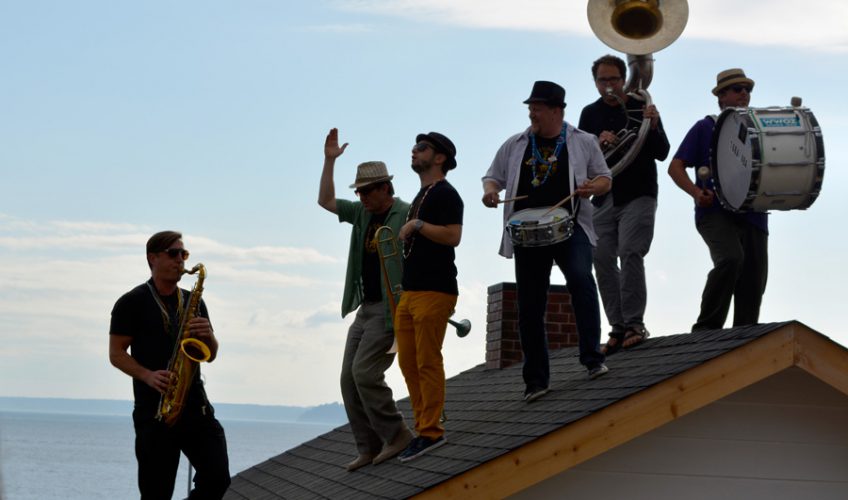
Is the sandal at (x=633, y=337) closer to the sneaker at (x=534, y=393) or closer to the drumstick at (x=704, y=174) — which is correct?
the sneaker at (x=534, y=393)

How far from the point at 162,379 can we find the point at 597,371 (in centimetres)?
266

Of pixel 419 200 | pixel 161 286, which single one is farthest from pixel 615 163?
pixel 161 286

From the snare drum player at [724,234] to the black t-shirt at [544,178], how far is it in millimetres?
1397

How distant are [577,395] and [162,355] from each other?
7.62 ft

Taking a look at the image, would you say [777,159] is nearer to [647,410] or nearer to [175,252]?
[647,410]

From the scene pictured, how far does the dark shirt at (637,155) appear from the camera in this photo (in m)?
8.38

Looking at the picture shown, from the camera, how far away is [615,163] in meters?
8.45

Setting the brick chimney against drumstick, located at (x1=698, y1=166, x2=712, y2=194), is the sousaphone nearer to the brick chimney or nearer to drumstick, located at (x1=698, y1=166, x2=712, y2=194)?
drumstick, located at (x1=698, y1=166, x2=712, y2=194)

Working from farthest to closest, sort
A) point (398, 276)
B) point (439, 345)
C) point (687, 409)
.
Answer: point (398, 276)
point (439, 345)
point (687, 409)

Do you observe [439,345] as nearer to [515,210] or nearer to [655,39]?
[515,210]

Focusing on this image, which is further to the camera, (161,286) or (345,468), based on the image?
(345,468)

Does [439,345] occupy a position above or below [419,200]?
below

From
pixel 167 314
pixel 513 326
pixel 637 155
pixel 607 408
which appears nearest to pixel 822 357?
pixel 607 408

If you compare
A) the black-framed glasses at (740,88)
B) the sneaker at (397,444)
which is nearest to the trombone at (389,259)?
the sneaker at (397,444)
